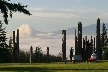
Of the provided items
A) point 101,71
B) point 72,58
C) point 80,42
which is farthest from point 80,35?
point 101,71

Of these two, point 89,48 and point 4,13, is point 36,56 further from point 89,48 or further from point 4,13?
point 4,13

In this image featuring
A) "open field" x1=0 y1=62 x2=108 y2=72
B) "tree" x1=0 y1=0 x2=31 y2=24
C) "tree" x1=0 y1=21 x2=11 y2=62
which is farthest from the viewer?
"tree" x1=0 y1=21 x2=11 y2=62

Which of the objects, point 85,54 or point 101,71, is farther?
point 85,54

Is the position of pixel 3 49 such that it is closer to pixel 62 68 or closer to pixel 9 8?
pixel 62 68

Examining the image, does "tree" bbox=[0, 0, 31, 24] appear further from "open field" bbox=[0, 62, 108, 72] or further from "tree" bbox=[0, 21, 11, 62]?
"tree" bbox=[0, 21, 11, 62]

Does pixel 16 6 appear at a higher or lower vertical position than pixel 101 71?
higher

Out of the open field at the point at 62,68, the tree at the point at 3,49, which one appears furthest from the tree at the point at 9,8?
the tree at the point at 3,49

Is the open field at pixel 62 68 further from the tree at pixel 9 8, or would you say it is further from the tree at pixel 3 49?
the tree at pixel 3 49

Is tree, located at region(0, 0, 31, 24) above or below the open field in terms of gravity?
above

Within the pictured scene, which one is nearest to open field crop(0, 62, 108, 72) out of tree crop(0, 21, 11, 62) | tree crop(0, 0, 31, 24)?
tree crop(0, 0, 31, 24)

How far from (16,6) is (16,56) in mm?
23578

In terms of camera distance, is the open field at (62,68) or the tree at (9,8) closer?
the tree at (9,8)

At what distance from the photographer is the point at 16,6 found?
1761cm

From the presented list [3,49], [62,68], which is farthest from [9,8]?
[3,49]
